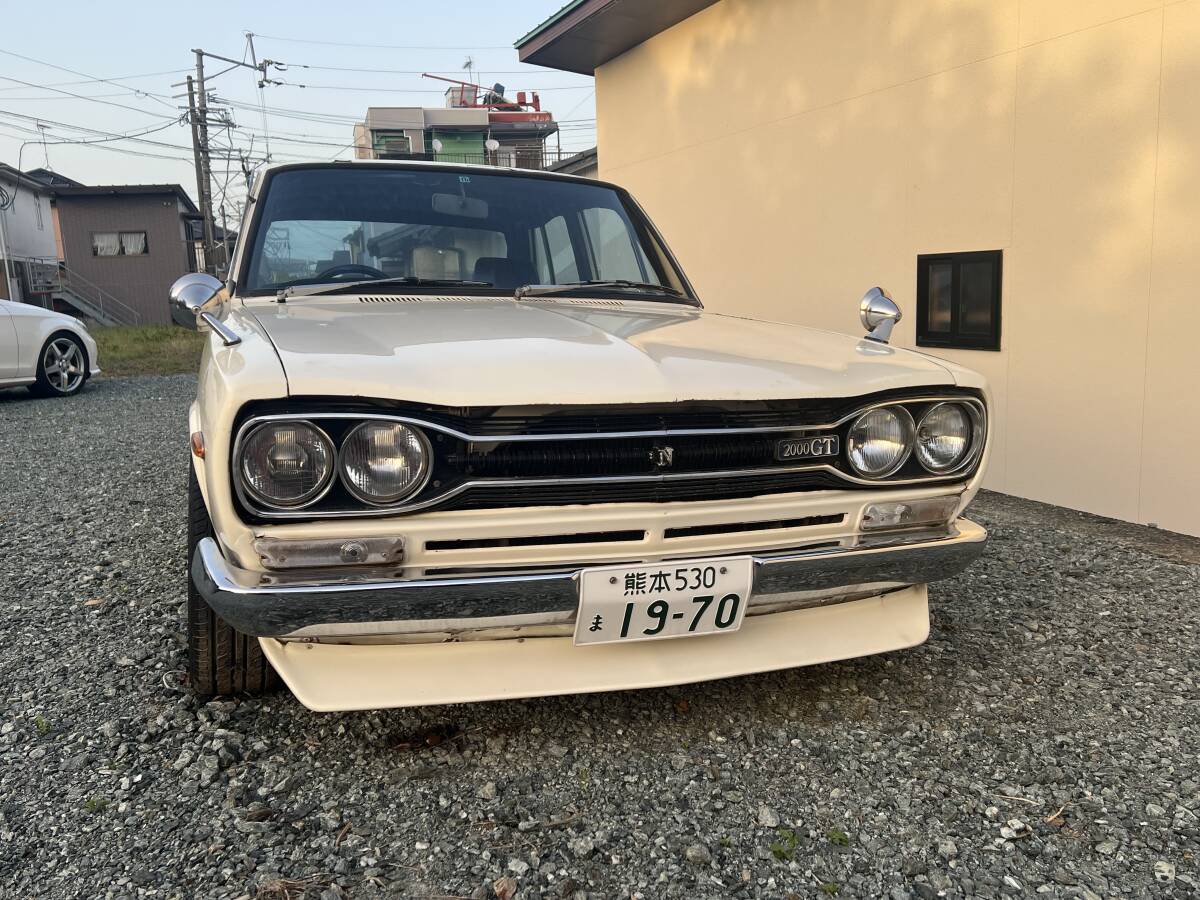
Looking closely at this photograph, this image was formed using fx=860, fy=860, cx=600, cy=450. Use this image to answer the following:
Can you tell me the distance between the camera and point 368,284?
9.16 feet

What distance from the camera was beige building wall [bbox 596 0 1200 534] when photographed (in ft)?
13.2

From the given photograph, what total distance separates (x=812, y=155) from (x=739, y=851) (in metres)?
5.32

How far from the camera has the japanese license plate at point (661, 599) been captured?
1.87 m

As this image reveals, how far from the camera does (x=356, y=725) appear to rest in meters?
2.23

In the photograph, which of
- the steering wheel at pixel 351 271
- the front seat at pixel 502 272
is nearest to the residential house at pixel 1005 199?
the front seat at pixel 502 272

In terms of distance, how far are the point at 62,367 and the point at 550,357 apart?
9.74 m

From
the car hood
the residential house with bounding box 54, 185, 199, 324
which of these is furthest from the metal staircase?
the car hood

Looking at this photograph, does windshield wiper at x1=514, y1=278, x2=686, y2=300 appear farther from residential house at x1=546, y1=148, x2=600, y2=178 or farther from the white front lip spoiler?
residential house at x1=546, y1=148, x2=600, y2=178

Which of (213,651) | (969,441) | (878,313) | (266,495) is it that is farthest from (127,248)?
(969,441)

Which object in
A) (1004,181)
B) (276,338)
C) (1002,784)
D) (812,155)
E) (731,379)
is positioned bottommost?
(1002,784)

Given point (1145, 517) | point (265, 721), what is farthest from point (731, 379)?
point (1145, 517)

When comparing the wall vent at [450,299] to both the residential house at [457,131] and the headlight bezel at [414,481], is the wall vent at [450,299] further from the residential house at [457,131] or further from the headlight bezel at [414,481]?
the residential house at [457,131]

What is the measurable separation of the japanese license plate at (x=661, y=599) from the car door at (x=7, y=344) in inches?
366

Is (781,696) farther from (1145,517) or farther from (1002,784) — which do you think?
(1145,517)
